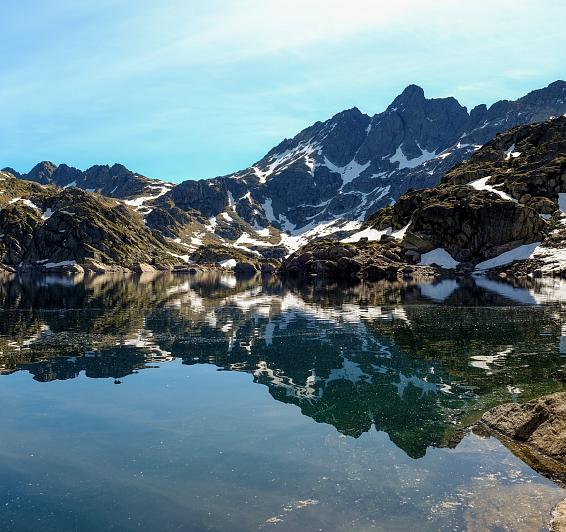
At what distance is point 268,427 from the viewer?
81.6ft

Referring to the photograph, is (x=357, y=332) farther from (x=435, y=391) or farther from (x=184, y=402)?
(x=184, y=402)

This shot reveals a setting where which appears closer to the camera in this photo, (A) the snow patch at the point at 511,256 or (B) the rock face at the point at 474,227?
(A) the snow patch at the point at 511,256

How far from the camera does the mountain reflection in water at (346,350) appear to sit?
2834cm

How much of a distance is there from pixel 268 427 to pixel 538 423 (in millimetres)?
12361

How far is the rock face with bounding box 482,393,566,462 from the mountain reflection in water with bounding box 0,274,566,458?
184 cm

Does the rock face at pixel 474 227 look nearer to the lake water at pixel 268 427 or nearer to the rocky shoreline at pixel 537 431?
the lake water at pixel 268 427

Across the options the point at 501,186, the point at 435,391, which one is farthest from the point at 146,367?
the point at 501,186

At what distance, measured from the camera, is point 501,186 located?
197 metres

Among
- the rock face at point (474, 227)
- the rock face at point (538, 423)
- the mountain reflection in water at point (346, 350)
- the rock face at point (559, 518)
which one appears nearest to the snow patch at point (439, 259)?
the rock face at point (474, 227)

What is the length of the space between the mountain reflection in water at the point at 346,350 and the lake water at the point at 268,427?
210 millimetres

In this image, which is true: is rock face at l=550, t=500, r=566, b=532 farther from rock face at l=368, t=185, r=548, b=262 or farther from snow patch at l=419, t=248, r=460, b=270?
rock face at l=368, t=185, r=548, b=262

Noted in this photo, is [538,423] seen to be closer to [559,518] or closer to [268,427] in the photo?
[559,518]

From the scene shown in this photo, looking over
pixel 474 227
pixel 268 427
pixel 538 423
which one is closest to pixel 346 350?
pixel 268 427

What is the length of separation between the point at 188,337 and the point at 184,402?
22476 millimetres
